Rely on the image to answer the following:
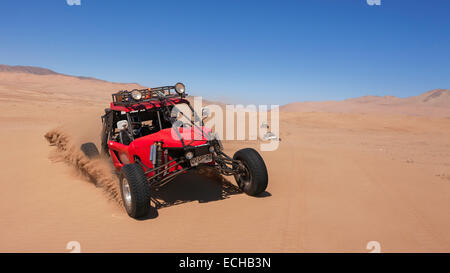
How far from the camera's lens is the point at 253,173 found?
5660mm

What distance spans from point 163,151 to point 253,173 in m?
1.80

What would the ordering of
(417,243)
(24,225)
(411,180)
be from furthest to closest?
1. (411,180)
2. (24,225)
3. (417,243)

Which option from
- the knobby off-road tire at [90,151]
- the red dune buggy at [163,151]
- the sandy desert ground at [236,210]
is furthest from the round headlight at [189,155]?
the knobby off-road tire at [90,151]

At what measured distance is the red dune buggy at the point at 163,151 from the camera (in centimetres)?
502

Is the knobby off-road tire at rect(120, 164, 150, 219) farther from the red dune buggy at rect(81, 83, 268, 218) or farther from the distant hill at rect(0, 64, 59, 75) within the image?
the distant hill at rect(0, 64, 59, 75)

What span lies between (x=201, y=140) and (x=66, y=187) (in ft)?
12.3

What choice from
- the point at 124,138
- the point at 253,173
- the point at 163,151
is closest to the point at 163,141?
the point at 163,151

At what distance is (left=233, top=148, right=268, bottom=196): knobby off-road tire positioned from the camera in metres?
5.64

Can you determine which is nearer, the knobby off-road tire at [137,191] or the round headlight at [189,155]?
the knobby off-road tire at [137,191]

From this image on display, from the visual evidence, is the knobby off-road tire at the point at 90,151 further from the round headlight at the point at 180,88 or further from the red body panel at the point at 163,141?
the round headlight at the point at 180,88

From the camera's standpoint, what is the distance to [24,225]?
490 cm

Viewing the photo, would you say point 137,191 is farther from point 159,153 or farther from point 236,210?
point 236,210
